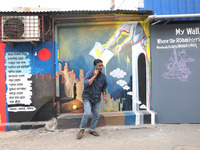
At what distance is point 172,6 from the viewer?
14.7ft

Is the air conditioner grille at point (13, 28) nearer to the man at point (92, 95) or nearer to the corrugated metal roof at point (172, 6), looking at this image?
the man at point (92, 95)

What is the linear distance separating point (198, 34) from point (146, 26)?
55.7 inches

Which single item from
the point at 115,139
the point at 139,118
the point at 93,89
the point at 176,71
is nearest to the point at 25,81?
the point at 93,89

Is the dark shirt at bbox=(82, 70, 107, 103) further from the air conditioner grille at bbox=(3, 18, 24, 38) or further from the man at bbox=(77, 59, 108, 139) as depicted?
the air conditioner grille at bbox=(3, 18, 24, 38)

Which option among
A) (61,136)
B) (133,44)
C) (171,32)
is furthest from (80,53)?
(171,32)

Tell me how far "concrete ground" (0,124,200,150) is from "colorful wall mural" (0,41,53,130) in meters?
0.51

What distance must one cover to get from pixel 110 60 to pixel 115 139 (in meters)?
2.09

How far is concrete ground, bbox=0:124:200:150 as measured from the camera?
330 centimetres

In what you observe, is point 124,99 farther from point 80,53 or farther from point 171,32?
point 171,32

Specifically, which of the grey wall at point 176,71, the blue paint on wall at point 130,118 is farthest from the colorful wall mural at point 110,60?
the blue paint on wall at point 130,118

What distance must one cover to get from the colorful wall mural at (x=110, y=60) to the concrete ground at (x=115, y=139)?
29.0 inches

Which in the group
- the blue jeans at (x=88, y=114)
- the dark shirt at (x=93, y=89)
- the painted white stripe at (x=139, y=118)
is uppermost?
the dark shirt at (x=93, y=89)

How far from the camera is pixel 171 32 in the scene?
451 cm

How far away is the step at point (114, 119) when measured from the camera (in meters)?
4.15
